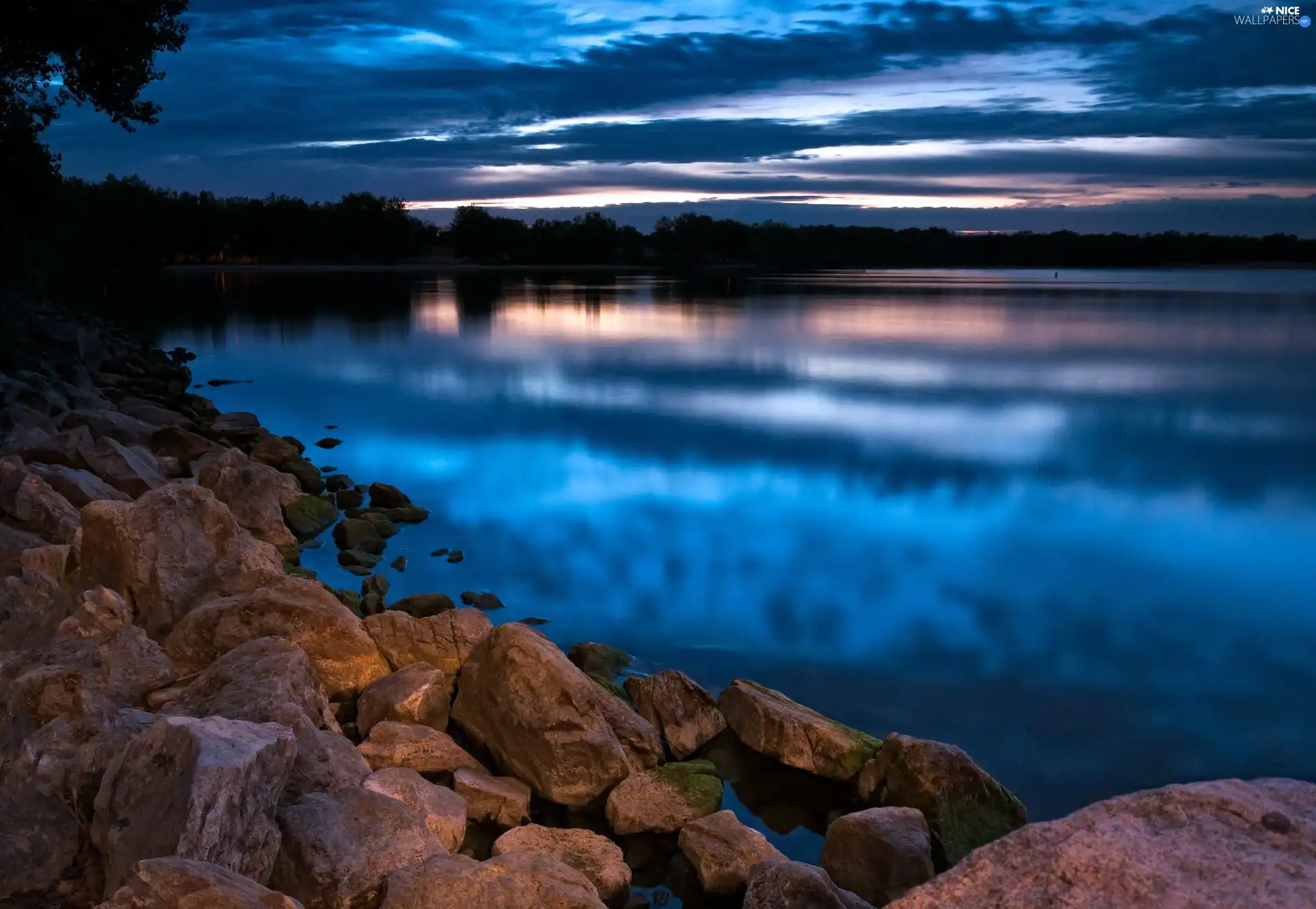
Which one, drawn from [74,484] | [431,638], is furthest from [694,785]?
[74,484]

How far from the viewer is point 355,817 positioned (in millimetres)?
4586

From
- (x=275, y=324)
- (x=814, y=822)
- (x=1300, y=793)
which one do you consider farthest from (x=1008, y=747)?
(x=275, y=324)

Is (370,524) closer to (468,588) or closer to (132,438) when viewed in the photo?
(468,588)

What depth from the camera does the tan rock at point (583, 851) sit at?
5238mm

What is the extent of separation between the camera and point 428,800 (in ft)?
17.8

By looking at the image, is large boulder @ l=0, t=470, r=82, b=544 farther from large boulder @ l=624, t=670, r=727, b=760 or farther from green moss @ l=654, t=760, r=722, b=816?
green moss @ l=654, t=760, r=722, b=816

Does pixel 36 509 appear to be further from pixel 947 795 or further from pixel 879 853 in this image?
pixel 947 795

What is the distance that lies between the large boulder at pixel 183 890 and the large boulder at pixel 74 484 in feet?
22.0

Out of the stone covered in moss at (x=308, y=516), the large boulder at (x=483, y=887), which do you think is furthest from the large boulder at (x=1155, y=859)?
the stone covered in moss at (x=308, y=516)

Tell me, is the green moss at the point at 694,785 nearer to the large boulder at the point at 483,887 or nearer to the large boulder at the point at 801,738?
the large boulder at the point at 801,738

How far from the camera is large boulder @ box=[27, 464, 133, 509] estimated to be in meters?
9.40

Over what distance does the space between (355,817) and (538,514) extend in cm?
1001

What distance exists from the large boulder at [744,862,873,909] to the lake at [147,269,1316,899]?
5.16ft

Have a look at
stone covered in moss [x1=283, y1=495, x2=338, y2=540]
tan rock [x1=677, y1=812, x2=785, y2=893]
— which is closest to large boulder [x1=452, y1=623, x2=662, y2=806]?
tan rock [x1=677, y1=812, x2=785, y2=893]
